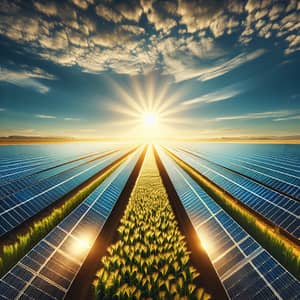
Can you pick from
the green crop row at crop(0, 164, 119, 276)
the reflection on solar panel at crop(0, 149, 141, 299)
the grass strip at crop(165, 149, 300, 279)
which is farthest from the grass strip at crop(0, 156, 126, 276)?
the grass strip at crop(165, 149, 300, 279)

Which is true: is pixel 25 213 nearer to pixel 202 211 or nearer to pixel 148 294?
pixel 148 294

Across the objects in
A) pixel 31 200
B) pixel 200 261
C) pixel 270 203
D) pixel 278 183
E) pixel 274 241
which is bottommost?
pixel 200 261

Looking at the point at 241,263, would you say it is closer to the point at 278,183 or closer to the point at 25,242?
the point at 25,242

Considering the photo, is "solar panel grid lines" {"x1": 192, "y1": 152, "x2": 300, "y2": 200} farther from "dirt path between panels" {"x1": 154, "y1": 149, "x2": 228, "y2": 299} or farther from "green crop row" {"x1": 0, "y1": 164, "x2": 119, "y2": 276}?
"green crop row" {"x1": 0, "y1": 164, "x2": 119, "y2": 276}

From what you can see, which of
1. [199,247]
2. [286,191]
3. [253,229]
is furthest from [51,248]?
[286,191]

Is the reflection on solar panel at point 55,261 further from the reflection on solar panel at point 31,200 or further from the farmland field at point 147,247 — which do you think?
the reflection on solar panel at point 31,200

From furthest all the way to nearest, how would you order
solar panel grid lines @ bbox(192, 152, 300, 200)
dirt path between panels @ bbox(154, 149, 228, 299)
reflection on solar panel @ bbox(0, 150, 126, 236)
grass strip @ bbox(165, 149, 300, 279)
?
solar panel grid lines @ bbox(192, 152, 300, 200), reflection on solar panel @ bbox(0, 150, 126, 236), grass strip @ bbox(165, 149, 300, 279), dirt path between panels @ bbox(154, 149, 228, 299)

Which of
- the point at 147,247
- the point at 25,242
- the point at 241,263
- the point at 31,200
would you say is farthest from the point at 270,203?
the point at 31,200
